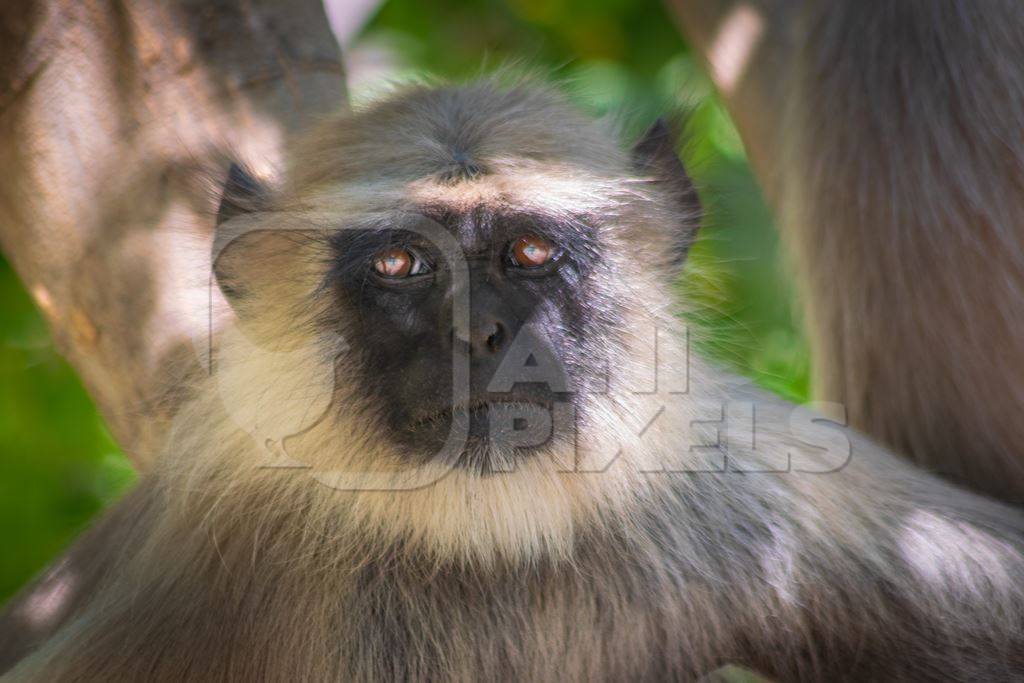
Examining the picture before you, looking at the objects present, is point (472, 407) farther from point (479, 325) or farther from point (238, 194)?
point (238, 194)

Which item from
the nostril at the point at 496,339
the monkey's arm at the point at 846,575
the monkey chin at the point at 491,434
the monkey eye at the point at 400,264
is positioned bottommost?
the monkey's arm at the point at 846,575

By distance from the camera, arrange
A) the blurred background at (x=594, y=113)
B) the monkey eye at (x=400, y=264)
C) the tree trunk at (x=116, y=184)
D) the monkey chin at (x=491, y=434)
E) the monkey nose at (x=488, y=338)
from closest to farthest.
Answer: the monkey nose at (x=488, y=338) → the monkey chin at (x=491, y=434) → the monkey eye at (x=400, y=264) → the tree trunk at (x=116, y=184) → the blurred background at (x=594, y=113)

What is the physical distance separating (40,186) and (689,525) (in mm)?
1997

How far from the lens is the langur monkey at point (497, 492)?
303cm

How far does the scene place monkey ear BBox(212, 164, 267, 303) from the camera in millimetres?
3275

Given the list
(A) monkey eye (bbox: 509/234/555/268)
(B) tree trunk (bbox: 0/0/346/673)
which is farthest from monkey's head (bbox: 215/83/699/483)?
(B) tree trunk (bbox: 0/0/346/673)

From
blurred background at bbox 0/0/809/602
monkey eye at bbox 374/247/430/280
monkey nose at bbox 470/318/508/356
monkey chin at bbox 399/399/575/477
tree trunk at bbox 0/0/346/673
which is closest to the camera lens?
monkey nose at bbox 470/318/508/356

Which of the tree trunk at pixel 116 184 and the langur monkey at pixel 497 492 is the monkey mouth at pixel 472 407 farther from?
the tree trunk at pixel 116 184

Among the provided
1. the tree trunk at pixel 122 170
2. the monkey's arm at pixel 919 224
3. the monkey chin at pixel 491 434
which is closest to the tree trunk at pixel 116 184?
the tree trunk at pixel 122 170

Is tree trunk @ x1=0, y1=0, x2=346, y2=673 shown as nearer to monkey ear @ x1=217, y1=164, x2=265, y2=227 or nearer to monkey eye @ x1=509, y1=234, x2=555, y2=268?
monkey ear @ x1=217, y1=164, x2=265, y2=227

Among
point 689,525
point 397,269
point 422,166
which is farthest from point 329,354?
point 689,525

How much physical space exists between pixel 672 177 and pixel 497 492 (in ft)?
3.31

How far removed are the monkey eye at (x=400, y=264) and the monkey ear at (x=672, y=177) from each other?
717 millimetres

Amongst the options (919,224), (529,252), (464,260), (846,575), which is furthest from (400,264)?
(919,224)
